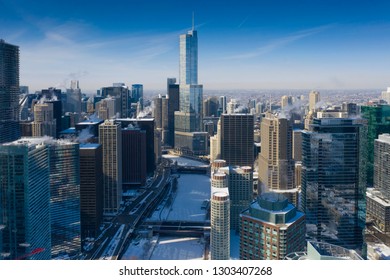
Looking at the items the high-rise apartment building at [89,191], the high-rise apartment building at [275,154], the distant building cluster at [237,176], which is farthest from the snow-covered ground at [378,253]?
the high-rise apartment building at [275,154]

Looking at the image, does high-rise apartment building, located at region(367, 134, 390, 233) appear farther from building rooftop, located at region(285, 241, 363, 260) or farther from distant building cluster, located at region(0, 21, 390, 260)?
building rooftop, located at region(285, 241, 363, 260)

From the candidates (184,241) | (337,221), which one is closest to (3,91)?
(184,241)

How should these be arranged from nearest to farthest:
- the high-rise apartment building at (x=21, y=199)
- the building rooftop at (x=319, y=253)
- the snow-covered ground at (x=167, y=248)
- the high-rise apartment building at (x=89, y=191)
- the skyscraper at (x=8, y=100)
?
the building rooftop at (x=319, y=253), the high-rise apartment building at (x=21, y=199), the snow-covered ground at (x=167, y=248), the skyscraper at (x=8, y=100), the high-rise apartment building at (x=89, y=191)

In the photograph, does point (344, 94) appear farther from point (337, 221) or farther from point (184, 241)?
point (184, 241)

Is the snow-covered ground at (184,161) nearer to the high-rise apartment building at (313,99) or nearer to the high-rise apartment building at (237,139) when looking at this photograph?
the high-rise apartment building at (237,139)

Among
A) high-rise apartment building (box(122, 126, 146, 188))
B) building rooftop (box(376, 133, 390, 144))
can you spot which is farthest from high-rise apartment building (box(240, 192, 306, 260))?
high-rise apartment building (box(122, 126, 146, 188))

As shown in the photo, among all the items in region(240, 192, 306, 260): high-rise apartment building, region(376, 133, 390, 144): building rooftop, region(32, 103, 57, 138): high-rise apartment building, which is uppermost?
region(32, 103, 57, 138): high-rise apartment building
